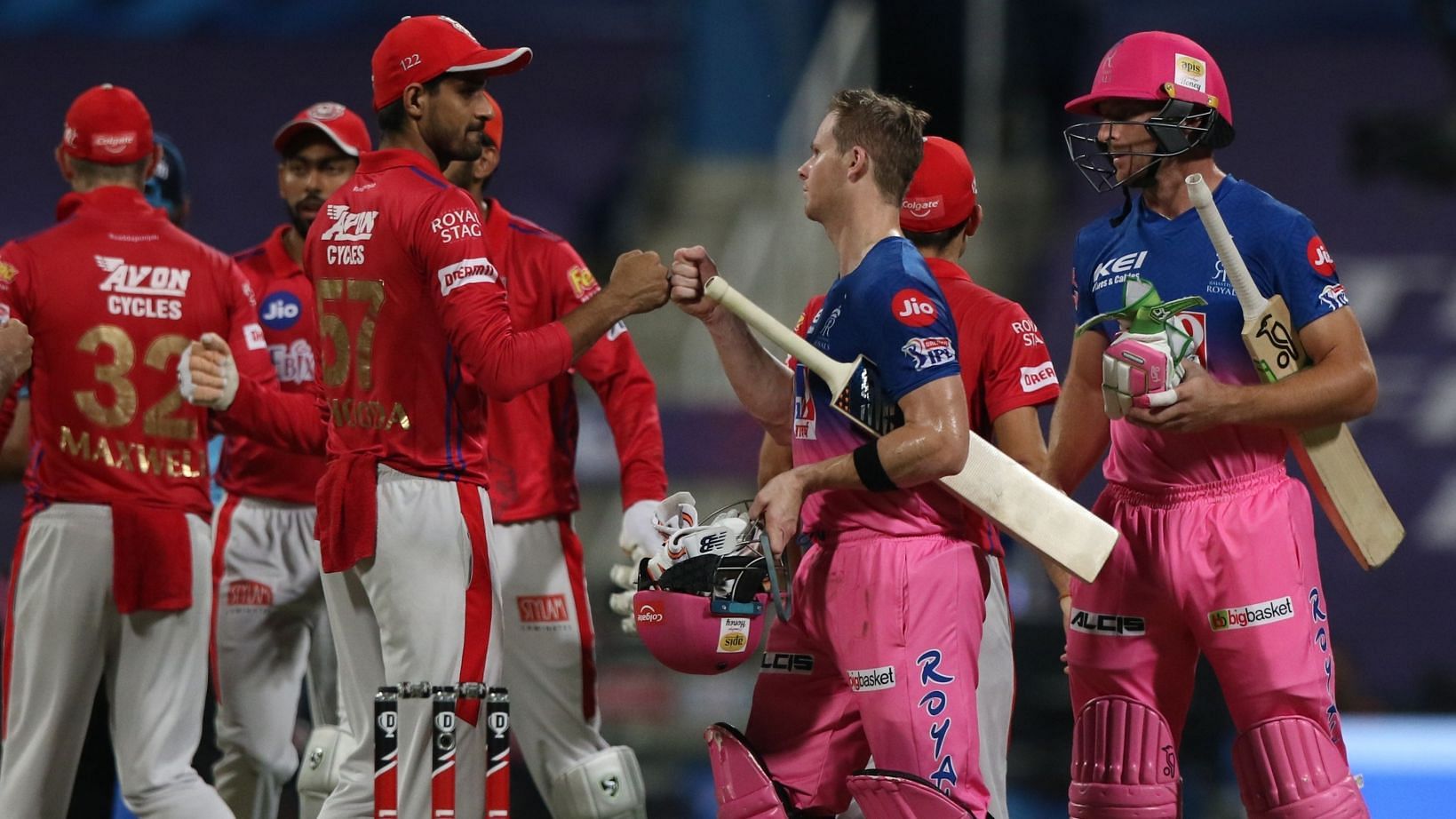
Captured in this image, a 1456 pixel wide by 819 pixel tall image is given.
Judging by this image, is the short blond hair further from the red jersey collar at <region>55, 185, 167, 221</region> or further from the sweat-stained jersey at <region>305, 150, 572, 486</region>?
the red jersey collar at <region>55, 185, 167, 221</region>

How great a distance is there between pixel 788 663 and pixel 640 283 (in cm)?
93

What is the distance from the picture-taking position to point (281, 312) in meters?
5.70

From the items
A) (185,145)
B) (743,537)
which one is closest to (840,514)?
(743,537)

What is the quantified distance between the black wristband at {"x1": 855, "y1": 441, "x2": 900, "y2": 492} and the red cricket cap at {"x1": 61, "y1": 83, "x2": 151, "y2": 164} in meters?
2.56

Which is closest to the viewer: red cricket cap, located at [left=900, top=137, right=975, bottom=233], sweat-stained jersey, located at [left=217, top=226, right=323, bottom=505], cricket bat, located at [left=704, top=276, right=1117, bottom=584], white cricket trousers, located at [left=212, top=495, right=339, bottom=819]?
cricket bat, located at [left=704, top=276, right=1117, bottom=584]

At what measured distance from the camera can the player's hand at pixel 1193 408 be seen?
12.8 feet

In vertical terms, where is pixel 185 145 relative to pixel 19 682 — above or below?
above

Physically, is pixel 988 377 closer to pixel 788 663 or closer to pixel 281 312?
pixel 788 663

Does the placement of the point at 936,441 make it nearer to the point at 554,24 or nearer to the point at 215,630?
the point at 215,630

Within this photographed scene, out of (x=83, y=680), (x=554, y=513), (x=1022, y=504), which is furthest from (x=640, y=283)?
(x=83, y=680)

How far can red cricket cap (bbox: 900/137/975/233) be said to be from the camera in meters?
4.54

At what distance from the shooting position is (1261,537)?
4059mm

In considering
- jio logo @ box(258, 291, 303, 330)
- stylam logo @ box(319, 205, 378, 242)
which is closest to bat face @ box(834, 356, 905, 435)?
stylam logo @ box(319, 205, 378, 242)

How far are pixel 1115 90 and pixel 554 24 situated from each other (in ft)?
32.3
